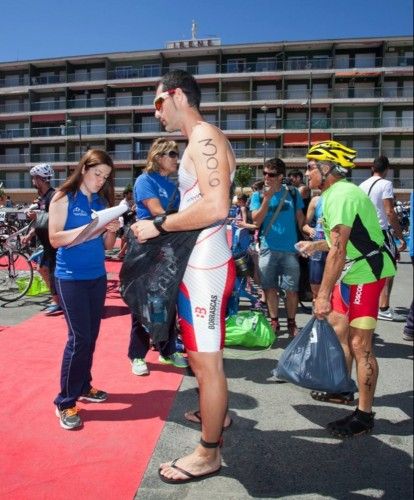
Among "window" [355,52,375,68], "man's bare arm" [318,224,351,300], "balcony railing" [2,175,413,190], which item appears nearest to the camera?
"man's bare arm" [318,224,351,300]

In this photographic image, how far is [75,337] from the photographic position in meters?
2.88

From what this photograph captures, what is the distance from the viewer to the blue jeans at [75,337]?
2879mm

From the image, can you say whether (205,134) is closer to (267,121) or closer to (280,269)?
(280,269)

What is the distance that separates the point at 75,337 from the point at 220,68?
1782 inches

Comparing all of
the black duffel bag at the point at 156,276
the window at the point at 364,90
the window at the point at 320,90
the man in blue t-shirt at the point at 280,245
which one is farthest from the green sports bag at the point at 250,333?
the window at the point at 364,90

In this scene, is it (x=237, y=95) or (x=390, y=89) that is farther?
(x=237, y=95)

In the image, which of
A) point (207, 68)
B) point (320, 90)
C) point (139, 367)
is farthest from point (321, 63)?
point (139, 367)

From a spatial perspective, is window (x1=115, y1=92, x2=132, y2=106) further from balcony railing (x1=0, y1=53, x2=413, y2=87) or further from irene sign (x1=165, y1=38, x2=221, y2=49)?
irene sign (x1=165, y1=38, x2=221, y2=49)

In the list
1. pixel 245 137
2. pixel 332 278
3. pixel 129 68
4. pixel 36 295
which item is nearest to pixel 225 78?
pixel 245 137

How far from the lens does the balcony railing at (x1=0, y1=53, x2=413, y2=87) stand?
4156 centimetres

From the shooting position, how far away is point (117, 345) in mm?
4781

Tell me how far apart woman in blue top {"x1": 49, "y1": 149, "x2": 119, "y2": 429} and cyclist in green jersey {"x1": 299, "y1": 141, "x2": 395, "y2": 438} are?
1555mm

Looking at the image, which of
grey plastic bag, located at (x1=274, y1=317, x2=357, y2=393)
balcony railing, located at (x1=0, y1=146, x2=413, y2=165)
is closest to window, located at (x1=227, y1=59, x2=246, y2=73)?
balcony railing, located at (x1=0, y1=146, x2=413, y2=165)

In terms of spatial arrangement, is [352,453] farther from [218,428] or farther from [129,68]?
[129,68]
